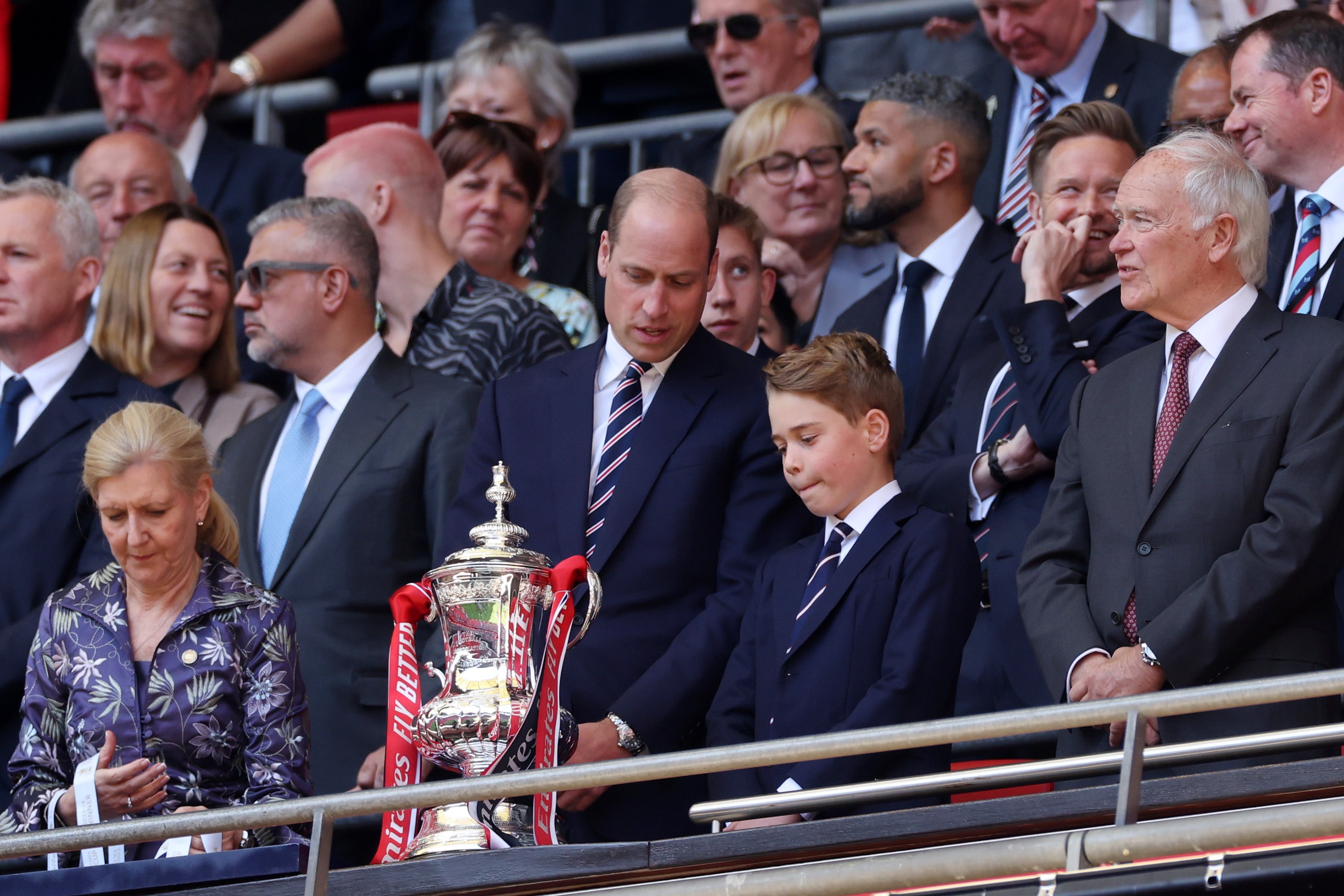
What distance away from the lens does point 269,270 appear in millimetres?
6188

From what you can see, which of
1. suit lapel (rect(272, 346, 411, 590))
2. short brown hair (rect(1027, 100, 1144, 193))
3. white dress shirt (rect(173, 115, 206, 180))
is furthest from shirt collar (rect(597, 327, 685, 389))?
white dress shirt (rect(173, 115, 206, 180))

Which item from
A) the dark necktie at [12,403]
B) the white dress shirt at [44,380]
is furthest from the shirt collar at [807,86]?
the dark necktie at [12,403]

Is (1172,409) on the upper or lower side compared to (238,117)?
lower

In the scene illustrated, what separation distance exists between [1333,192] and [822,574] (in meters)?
1.82

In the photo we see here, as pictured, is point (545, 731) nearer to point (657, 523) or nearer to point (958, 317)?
point (657, 523)

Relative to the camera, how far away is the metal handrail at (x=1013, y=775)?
11.1 ft

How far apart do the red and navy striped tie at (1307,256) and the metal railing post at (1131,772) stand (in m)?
2.25

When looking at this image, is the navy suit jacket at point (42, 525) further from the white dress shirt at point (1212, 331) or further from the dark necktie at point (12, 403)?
the white dress shirt at point (1212, 331)

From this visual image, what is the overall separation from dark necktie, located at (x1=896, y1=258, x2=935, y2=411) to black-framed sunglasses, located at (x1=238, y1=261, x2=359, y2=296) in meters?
1.74

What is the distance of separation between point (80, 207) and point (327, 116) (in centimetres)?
297

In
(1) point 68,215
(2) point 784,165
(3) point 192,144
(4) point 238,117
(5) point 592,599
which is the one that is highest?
(4) point 238,117

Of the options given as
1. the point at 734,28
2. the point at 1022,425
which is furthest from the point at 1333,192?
the point at 734,28

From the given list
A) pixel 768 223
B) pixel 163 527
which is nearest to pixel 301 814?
pixel 163 527

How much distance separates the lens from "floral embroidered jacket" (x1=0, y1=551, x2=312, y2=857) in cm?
441
